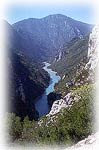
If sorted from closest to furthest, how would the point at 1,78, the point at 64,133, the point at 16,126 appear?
the point at 1,78, the point at 64,133, the point at 16,126

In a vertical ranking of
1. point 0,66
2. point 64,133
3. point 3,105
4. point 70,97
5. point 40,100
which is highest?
point 40,100

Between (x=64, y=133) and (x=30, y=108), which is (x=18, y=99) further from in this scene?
(x=64, y=133)

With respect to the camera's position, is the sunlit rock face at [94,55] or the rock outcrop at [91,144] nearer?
the rock outcrop at [91,144]

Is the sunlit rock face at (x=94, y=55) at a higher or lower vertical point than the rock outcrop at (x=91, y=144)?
higher

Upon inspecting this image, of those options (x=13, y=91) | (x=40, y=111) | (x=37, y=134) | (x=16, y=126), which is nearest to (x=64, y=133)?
(x=37, y=134)

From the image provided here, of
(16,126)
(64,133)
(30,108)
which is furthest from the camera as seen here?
(30,108)

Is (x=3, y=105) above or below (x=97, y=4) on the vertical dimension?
below

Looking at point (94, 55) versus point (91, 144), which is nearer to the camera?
point (91, 144)

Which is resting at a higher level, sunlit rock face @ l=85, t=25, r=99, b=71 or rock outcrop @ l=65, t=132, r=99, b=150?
sunlit rock face @ l=85, t=25, r=99, b=71

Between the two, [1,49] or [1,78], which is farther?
[1,49]

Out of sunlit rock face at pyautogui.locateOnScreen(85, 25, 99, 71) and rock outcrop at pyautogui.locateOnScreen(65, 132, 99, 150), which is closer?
rock outcrop at pyautogui.locateOnScreen(65, 132, 99, 150)

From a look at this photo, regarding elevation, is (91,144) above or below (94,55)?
below
